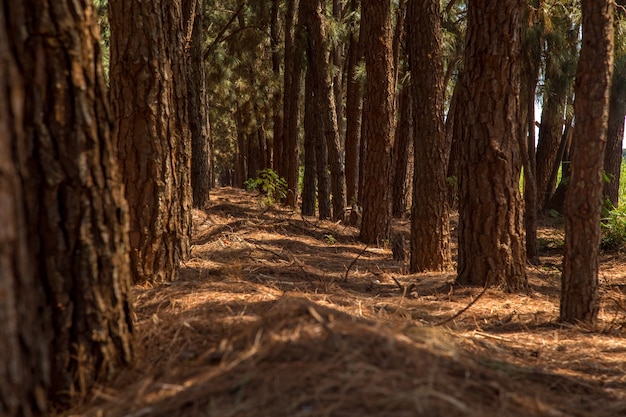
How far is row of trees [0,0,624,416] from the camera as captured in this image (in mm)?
2270

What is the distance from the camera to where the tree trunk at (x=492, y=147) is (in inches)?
204

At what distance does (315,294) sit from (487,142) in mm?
2104

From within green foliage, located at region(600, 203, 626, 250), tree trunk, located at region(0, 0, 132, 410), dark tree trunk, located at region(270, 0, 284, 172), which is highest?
dark tree trunk, located at region(270, 0, 284, 172)

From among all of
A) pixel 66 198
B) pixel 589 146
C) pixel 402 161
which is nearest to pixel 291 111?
pixel 402 161

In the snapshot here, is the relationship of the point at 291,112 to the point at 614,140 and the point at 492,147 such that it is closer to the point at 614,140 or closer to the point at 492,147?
the point at 614,140

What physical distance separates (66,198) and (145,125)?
2050 mm

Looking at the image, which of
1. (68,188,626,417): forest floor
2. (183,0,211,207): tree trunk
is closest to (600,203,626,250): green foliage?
(68,188,626,417): forest floor

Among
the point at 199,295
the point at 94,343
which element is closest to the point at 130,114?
the point at 199,295

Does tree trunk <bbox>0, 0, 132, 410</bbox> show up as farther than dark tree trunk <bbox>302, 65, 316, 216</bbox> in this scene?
No

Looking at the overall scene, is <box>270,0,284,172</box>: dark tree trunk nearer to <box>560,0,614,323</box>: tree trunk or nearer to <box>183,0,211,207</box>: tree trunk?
<box>183,0,211,207</box>: tree trunk

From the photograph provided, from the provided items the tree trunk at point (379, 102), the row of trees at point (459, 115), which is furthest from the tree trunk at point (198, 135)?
the tree trunk at point (379, 102)

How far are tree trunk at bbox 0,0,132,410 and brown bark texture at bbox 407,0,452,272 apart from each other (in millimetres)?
4901

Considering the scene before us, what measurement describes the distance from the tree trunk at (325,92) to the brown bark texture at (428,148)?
4.07 m

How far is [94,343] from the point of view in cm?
255
